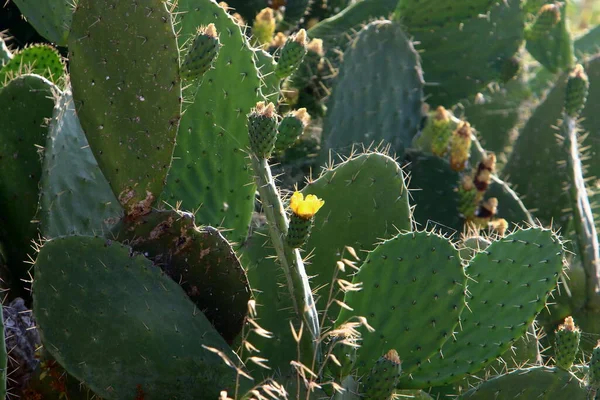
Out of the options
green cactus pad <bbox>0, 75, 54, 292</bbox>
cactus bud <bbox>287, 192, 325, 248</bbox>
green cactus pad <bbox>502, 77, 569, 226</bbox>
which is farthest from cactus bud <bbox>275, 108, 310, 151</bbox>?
green cactus pad <bbox>502, 77, 569, 226</bbox>

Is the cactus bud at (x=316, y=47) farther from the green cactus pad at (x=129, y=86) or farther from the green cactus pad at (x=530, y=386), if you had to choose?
the green cactus pad at (x=530, y=386)

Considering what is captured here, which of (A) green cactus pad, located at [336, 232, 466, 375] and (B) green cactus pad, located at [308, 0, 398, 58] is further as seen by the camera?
(B) green cactus pad, located at [308, 0, 398, 58]

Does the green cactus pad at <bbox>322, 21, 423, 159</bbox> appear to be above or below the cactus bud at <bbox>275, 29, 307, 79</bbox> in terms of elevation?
below

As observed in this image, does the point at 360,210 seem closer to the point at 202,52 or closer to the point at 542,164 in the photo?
the point at 202,52

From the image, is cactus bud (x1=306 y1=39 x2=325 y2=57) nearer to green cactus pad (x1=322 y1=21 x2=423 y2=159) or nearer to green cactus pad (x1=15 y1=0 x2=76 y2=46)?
green cactus pad (x1=322 y1=21 x2=423 y2=159)

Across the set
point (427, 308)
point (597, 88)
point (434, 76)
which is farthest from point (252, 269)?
point (597, 88)

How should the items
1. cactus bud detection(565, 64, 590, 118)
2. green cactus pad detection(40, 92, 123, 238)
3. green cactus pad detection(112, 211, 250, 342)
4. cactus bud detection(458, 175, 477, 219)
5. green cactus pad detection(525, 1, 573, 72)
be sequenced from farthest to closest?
green cactus pad detection(525, 1, 573, 72) < cactus bud detection(458, 175, 477, 219) < cactus bud detection(565, 64, 590, 118) < green cactus pad detection(40, 92, 123, 238) < green cactus pad detection(112, 211, 250, 342)

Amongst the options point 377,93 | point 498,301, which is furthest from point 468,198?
point 498,301

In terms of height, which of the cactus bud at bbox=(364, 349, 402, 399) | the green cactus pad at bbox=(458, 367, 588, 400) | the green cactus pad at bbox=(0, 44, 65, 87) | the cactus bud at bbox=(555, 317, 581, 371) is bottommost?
the green cactus pad at bbox=(458, 367, 588, 400)
